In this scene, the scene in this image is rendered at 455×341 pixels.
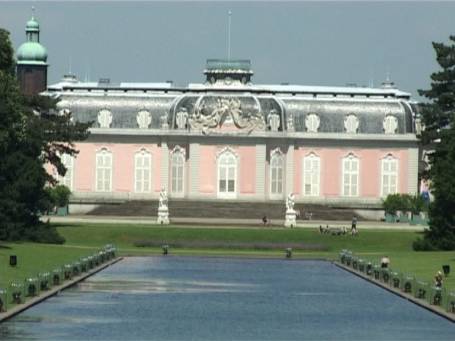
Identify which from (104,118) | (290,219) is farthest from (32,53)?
(290,219)

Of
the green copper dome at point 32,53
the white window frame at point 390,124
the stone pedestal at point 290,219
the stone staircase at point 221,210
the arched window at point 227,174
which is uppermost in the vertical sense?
the green copper dome at point 32,53

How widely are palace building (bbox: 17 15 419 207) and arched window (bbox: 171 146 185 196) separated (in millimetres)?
71

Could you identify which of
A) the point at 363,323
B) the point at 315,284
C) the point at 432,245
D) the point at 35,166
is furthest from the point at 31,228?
the point at 363,323

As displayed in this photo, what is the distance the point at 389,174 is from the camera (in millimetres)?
162250

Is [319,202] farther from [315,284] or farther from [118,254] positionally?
[315,284]

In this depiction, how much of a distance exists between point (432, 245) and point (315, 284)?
94.2 feet

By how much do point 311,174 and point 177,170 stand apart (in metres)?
9.78

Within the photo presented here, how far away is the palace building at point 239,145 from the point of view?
522 feet

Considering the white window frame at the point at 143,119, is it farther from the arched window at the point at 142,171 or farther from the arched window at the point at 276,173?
the arched window at the point at 276,173

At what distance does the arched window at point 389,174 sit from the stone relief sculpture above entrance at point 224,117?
A: 9.75 m

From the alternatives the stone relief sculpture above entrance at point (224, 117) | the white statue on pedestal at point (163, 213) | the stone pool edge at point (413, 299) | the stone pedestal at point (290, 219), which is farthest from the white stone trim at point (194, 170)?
the stone pool edge at point (413, 299)

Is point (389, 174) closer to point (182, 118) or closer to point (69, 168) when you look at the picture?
point (182, 118)

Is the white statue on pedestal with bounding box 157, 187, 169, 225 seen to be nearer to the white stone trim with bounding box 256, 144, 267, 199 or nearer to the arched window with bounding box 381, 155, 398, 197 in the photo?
the white stone trim with bounding box 256, 144, 267, 199

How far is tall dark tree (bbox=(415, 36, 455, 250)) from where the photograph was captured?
111 metres
